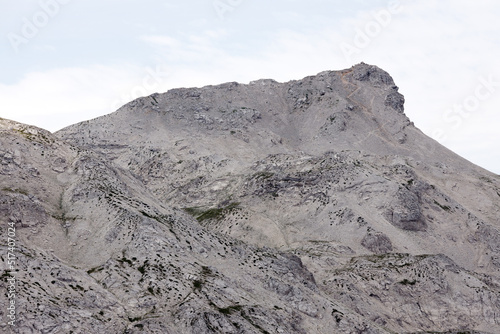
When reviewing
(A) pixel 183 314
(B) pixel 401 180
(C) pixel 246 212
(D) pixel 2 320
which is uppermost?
(B) pixel 401 180

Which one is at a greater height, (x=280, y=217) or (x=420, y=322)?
(x=280, y=217)

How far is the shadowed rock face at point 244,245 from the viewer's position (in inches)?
3730

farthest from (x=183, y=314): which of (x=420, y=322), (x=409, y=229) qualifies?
(x=409, y=229)

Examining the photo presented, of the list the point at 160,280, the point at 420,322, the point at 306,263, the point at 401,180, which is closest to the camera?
the point at 160,280

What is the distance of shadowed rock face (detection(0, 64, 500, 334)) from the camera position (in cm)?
9475

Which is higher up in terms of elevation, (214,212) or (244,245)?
(214,212)

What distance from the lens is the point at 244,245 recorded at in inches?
4916

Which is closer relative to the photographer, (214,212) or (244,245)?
(244,245)

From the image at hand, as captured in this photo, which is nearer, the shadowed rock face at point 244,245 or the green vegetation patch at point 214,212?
the shadowed rock face at point 244,245

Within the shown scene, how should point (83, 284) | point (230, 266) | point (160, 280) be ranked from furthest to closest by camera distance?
point (230, 266) < point (160, 280) < point (83, 284)

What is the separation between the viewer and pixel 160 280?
101 meters

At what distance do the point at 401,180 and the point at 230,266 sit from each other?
269 feet

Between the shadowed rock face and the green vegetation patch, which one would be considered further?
the green vegetation patch

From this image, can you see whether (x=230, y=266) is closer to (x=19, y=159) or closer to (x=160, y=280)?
(x=160, y=280)
